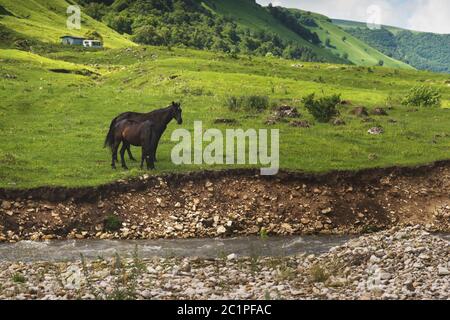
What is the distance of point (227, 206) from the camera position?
28.0 m

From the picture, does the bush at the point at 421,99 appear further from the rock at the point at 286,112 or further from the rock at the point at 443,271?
the rock at the point at 443,271

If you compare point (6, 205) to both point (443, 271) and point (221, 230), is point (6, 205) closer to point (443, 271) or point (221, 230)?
point (221, 230)

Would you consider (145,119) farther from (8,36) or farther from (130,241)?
(8,36)

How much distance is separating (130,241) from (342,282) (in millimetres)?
11086

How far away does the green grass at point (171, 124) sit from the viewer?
30.9 meters

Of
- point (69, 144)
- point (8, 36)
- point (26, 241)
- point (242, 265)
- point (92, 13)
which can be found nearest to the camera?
point (242, 265)

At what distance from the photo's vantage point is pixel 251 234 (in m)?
26.2

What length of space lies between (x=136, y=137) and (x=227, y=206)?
20.9 feet

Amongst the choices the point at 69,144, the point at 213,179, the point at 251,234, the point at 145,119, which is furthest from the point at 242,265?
the point at 69,144

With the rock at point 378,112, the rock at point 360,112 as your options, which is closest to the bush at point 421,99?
the rock at point 378,112

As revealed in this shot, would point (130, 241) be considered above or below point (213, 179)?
below

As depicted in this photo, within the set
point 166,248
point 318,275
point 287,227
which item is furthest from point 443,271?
point 166,248

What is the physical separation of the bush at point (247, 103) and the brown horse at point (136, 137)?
15.5 metres

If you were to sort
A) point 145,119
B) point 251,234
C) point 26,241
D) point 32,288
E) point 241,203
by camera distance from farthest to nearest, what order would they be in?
point 145,119 < point 241,203 < point 251,234 < point 26,241 < point 32,288
